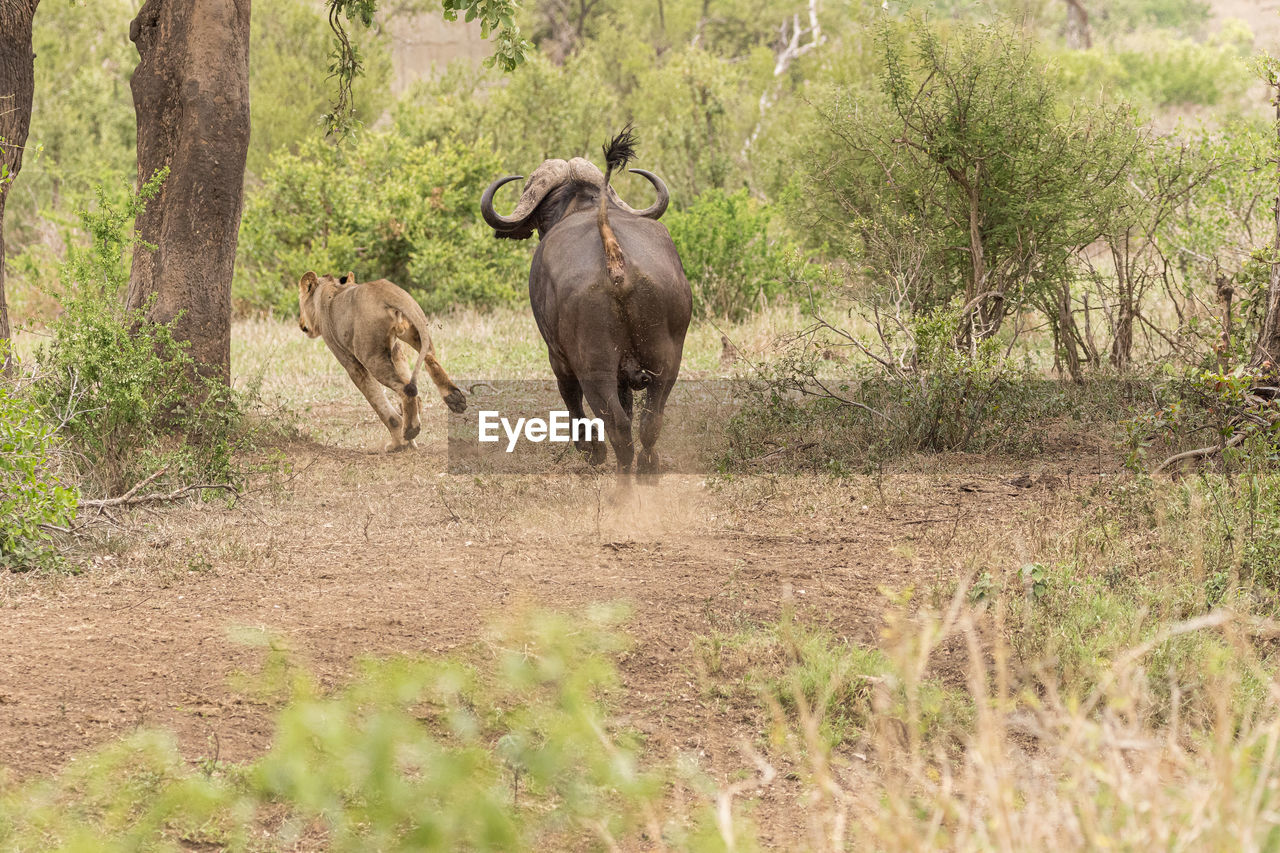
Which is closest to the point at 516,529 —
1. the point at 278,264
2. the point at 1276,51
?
the point at 1276,51

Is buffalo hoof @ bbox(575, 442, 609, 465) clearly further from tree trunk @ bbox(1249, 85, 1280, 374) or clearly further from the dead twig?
tree trunk @ bbox(1249, 85, 1280, 374)

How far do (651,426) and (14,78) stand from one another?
170 inches

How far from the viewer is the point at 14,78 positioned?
7.79 meters

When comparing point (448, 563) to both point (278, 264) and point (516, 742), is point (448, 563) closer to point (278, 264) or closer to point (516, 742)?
point (516, 742)

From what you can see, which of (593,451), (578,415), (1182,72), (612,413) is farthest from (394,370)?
(1182,72)

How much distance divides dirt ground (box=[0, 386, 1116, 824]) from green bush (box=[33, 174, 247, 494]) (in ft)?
1.21

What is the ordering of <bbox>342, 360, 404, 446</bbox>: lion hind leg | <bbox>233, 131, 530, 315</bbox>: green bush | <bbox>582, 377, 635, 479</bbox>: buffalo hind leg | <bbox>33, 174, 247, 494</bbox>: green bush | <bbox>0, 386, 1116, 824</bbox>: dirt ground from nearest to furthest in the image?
<bbox>0, 386, 1116, 824</bbox>: dirt ground → <bbox>33, 174, 247, 494</bbox>: green bush → <bbox>582, 377, 635, 479</bbox>: buffalo hind leg → <bbox>342, 360, 404, 446</bbox>: lion hind leg → <bbox>233, 131, 530, 315</bbox>: green bush

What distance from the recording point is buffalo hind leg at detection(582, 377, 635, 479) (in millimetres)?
7602

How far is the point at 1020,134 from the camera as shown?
9758 millimetres

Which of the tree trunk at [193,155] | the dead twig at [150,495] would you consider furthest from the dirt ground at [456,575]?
the tree trunk at [193,155]

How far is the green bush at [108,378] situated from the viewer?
750cm

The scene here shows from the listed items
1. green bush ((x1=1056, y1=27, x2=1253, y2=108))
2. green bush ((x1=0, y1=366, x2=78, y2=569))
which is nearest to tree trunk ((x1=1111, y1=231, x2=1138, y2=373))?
green bush ((x1=0, y1=366, x2=78, y2=569))

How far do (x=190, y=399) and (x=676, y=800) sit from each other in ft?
20.0

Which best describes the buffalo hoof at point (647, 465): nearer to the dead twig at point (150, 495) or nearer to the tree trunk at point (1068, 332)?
the dead twig at point (150, 495)
